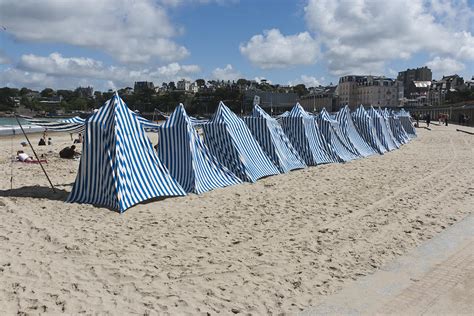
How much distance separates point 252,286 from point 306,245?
4.97 ft

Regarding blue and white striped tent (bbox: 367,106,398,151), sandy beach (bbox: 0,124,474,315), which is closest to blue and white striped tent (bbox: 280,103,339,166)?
sandy beach (bbox: 0,124,474,315)

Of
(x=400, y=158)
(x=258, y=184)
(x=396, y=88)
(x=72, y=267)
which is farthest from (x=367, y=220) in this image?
(x=396, y=88)

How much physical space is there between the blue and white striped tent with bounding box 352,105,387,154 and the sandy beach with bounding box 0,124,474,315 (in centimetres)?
825

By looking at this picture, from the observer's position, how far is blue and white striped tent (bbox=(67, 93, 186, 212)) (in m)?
7.61

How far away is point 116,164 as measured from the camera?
25.0 ft

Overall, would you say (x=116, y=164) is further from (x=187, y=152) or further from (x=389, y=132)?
(x=389, y=132)

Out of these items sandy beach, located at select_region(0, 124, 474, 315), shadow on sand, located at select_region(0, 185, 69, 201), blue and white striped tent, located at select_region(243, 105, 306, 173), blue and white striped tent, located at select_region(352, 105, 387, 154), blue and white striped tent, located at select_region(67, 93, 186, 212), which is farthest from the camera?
blue and white striped tent, located at select_region(352, 105, 387, 154)

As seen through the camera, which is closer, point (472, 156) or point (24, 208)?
point (24, 208)

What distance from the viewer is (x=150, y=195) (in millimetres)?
7953

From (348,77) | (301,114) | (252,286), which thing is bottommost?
(252,286)

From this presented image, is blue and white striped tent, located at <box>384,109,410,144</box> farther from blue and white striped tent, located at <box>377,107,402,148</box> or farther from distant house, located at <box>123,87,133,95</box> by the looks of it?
distant house, located at <box>123,87,133,95</box>

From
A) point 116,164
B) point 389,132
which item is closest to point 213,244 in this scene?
point 116,164

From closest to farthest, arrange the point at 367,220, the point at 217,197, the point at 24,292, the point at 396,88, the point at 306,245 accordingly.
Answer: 1. the point at 24,292
2. the point at 306,245
3. the point at 367,220
4. the point at 217,197
5. the point at 396,88

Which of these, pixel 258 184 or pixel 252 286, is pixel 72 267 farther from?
pixel 258 184
